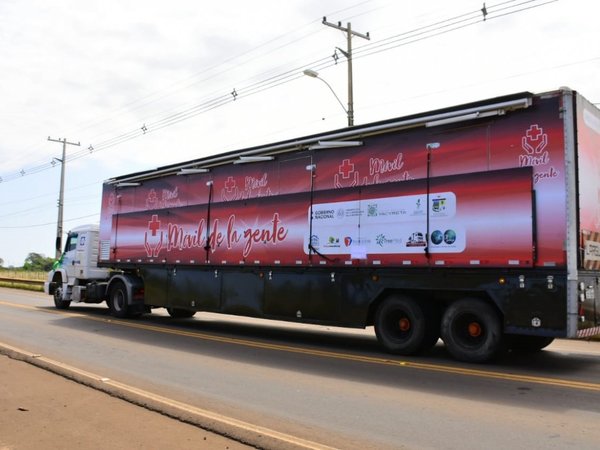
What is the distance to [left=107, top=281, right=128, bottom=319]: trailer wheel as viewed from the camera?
16484 mm

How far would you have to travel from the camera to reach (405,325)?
384 inches

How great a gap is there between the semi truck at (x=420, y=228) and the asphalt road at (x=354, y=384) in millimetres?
713

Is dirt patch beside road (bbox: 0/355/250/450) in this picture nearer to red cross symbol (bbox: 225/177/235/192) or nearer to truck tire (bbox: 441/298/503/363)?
truck tire (bbox: 441/298/503/363)

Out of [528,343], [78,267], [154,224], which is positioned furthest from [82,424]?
[78,267]

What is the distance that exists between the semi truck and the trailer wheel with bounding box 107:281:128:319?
2.97 meters

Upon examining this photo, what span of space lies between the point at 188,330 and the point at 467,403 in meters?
8.76

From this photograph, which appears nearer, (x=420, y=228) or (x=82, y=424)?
(x=82, y=424)

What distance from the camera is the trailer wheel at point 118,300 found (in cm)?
1648

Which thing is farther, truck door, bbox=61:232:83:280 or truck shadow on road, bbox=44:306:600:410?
truck door, bbox=61:232:83:280

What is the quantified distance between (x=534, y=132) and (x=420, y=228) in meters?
2.33

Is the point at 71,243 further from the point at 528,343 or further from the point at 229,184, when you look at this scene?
the point at 528,343

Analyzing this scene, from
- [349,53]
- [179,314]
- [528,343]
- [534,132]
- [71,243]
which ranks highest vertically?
[349,53]

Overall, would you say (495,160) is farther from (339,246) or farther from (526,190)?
(339,246)

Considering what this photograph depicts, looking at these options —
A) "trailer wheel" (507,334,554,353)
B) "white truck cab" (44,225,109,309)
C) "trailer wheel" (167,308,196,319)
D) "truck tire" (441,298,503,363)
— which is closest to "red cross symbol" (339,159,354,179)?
"truck tire" (441,298,503,363)
